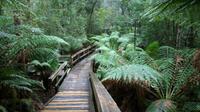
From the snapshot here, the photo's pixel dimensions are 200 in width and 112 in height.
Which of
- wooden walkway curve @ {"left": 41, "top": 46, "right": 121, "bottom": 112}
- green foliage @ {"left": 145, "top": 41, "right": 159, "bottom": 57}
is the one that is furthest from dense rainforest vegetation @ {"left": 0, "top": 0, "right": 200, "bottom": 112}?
wooden walkway curve @ {"left": 41, "top": 46, "right": 121, "bottom": 112}

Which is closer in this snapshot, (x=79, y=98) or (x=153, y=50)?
(x=79, y=98)

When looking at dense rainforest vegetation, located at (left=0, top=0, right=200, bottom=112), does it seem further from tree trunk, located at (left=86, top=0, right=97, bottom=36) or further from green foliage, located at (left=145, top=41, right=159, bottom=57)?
tree trunk, located at (left=86, top=0, right=97, bottom=36)

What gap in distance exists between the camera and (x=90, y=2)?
25.1 metres

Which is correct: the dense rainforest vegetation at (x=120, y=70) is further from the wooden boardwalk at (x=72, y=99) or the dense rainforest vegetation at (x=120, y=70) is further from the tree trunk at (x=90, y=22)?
the tree trunk at (x=90, y=22)

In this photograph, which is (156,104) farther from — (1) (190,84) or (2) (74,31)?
(2) (74,31)

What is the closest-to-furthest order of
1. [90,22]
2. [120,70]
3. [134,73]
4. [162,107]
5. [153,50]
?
1. [134,73]
2. [162,107]
3. [120,70]
4. [153,50]
5. [90,22]

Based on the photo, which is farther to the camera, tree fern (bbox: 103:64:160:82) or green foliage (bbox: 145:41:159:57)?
green foliage (bbox: 145:41:159:57)

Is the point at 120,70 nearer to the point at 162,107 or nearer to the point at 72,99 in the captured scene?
the point at 162,107

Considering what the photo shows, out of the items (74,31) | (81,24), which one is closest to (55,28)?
(74,31)

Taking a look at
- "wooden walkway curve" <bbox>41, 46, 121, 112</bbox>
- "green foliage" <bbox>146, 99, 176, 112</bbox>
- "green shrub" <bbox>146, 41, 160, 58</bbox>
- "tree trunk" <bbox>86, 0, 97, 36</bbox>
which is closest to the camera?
"wooden walkway curve" <bbox>41, 46, 121, 112</bbox>

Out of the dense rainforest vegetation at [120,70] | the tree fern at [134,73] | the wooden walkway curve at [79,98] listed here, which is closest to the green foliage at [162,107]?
the dense rainforest vegetation at [120,70]

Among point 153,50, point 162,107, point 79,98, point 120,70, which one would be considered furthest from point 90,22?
point 162,107

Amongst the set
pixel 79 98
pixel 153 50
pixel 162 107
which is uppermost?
pixel 153 50

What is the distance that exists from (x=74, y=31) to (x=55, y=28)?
4167 millimetres
